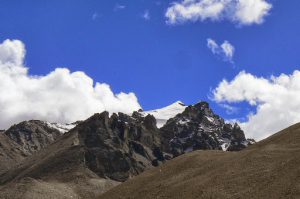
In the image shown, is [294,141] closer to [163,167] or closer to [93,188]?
[163,167]

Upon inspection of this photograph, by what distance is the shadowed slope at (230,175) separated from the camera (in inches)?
2035

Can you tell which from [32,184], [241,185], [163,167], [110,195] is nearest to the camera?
[241,185]

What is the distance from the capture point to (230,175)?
195 feet

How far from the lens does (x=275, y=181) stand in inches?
2046

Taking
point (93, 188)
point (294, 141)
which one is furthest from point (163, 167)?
point (93, 188)

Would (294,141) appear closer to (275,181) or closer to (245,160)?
(245,160)

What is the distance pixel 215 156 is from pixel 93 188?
12397cm

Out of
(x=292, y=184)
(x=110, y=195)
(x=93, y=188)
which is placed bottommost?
(x=292, y=184)

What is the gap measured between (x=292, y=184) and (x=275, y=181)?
9.61ft

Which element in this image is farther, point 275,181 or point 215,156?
point 215,156

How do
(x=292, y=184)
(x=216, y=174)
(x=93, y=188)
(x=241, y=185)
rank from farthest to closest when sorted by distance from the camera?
(x=93, y=188) → (x=216, y=174) → (x=241, y=185) → (x=292, y=184)

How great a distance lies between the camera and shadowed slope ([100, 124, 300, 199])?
2035 inches

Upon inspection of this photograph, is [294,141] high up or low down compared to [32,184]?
down

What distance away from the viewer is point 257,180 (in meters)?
54.4
